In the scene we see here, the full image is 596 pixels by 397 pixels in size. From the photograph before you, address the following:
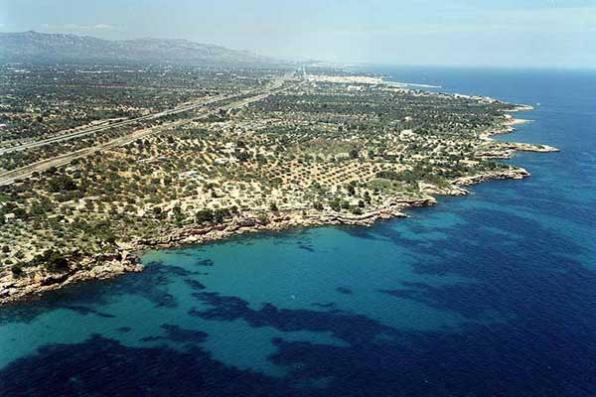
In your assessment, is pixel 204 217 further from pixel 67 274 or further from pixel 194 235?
pixel 67 274

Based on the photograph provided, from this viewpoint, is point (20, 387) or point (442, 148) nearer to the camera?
point (20, 387)

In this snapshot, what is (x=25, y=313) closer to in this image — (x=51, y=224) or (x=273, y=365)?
(x=51, y=224)

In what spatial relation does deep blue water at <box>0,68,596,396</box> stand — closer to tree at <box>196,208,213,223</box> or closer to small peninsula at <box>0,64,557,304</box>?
small peninsula at <box>0,64,557,304</box>

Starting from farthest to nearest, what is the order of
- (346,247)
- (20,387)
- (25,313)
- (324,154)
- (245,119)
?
(245,119)
(324,154)
(346,247)
(25,313)
(20,387)

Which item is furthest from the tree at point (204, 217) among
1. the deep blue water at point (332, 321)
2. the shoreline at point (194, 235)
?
the deep blue water at point (332, 321)

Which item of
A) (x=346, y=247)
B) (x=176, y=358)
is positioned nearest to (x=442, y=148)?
(x=346, y=247)

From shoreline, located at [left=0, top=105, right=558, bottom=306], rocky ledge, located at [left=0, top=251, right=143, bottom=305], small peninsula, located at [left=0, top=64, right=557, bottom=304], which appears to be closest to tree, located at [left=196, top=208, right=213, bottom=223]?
small peninsula, located at [left=0, top=64, right=557, bottom=304]
